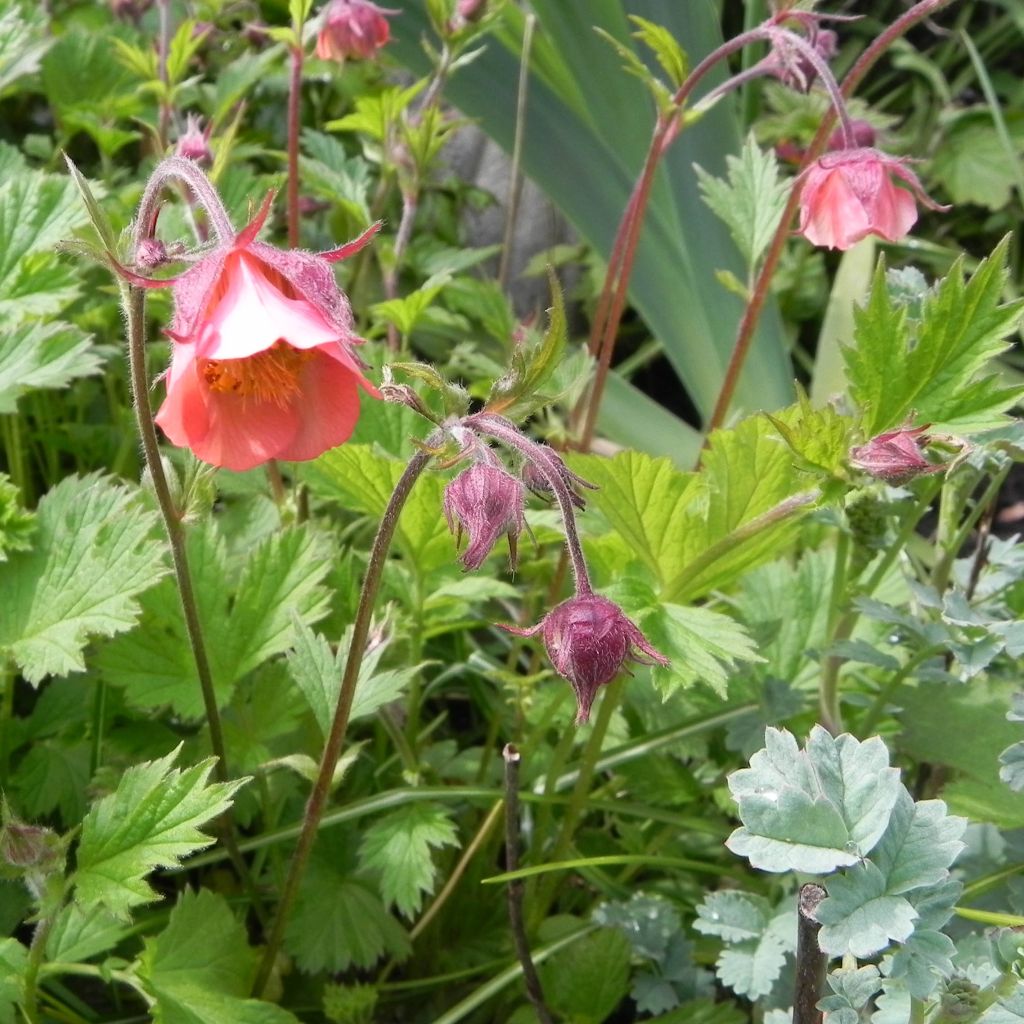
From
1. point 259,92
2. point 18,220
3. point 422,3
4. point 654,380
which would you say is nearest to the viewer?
point 18,220

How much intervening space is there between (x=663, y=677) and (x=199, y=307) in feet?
1.66

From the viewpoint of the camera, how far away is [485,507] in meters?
0.89

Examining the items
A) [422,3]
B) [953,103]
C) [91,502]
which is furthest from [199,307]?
[953,103]

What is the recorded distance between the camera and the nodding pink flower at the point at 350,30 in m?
1.64

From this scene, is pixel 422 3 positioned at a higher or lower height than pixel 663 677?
higher

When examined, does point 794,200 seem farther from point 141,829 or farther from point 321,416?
point 141,829

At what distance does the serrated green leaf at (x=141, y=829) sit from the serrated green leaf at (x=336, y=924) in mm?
310

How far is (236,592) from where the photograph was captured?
4.27ft

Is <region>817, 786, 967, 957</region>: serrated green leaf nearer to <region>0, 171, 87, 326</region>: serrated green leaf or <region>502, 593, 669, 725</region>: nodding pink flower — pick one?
<region>502, 593, 669, 725</region>: nodding pink flower

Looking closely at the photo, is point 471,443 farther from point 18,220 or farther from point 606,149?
point 606,149

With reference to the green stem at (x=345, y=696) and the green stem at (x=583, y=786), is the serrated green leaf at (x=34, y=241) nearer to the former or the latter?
the green stem at (x=345, y=696)

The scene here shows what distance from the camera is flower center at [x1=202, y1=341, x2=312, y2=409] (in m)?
0.97

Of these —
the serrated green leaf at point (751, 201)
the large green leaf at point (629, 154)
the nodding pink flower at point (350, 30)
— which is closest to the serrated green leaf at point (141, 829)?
the serrated green leaf at point (751, 201)

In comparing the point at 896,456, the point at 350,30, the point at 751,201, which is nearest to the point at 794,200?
the point at 751,201
